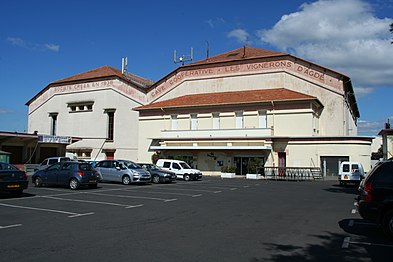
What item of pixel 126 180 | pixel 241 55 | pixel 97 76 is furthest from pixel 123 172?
pixel 97 76

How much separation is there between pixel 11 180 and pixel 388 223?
13588 mm

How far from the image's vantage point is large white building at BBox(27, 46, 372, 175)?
36812 mm


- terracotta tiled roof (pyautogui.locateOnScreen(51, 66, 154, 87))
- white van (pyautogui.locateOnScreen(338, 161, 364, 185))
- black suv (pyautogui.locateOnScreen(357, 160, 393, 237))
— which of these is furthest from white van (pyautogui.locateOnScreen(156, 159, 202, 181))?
black suv (pyautogui.locateOnScreen(357, 160, 393, 237))

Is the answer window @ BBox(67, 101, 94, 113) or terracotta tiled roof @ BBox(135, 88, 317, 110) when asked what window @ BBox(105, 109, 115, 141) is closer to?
window @ BBox(67, 101, 94, 113)

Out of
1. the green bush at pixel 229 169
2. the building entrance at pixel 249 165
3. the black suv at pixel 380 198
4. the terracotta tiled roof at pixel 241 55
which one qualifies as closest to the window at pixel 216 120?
the building entrance at pixel 249 165

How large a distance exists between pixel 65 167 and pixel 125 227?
40.3 feet

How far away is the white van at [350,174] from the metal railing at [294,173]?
5639 millimetres

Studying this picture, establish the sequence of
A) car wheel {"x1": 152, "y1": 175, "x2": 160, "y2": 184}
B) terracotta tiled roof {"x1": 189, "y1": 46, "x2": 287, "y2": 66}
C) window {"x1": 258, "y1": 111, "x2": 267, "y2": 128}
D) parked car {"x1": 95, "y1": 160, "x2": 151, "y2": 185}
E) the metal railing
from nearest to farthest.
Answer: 1. parked car {"x1": 95, "y1": 160, "x2": 151, "y2": 185}
2. car wheel {"x1": 152, "y1": 175, "x2": 160, "y2": 184}
3. the metal railing
4. window {"x1": 258, "y1": 111, "x2": 267, "y2": 128}
5. terracotta tiled roof {"x1": 189, "y1": 46, "x2": 287, "y2": 66}

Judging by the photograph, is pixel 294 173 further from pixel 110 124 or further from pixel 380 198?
pixel 380 198

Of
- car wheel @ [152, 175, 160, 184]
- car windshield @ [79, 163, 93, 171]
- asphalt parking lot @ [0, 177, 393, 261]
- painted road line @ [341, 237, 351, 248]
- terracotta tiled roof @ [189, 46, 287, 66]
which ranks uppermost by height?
terracotta tiled roof @ [189, 46, 287, 66]

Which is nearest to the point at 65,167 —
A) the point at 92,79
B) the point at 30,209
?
the point at 30,209

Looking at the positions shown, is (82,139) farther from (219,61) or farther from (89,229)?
(89,229)

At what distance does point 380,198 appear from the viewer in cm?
909

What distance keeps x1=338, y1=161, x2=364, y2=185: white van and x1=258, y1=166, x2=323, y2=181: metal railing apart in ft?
18.5
